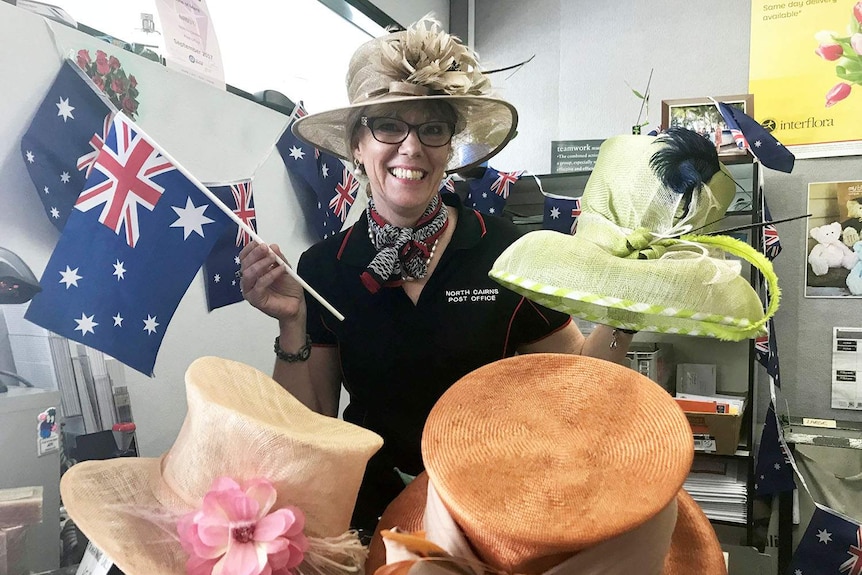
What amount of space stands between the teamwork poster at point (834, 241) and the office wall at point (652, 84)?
1.3 inches

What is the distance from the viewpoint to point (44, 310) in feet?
2.60

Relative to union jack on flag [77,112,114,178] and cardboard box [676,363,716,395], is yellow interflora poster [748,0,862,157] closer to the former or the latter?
cardboard box [676,363,716,395]

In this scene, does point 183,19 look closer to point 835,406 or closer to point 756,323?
point 756,323

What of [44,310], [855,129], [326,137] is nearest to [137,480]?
[44,310]

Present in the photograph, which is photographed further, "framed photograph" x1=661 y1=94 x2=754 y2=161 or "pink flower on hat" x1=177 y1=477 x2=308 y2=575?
"framed photograph" x1=661 y1=94 x2=754 y2=161

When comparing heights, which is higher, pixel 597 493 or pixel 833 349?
pixel 597 493

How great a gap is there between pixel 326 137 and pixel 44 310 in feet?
1.86

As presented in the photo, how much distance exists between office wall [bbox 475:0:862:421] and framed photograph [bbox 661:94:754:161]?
20 centimetres

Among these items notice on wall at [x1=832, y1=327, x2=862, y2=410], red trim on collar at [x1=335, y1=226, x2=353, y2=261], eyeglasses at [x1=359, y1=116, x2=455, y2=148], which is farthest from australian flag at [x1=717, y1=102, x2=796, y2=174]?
notice on wall at [x1=832, y1=327, x2=862, y2=410]

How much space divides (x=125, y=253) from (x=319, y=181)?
765mm

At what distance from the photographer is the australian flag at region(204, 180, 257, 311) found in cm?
106

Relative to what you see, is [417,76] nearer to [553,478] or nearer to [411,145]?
[411,145]

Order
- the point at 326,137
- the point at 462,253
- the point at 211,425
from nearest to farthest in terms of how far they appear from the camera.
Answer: the point at 211,425 → the point at 462,253 → the point at 326,137

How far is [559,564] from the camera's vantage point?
0.46m
